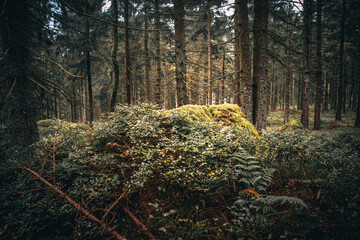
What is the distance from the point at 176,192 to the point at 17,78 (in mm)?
4712

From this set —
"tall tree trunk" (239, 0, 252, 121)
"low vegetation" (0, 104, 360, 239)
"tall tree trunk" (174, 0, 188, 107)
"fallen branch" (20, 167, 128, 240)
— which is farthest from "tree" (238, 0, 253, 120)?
"fallen branch" (20, 167, 128, 240)

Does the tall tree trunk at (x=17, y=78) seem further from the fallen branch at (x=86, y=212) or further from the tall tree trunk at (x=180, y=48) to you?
the tall tree trunk at (x=180, y=48)

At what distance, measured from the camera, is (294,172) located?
3543 mm

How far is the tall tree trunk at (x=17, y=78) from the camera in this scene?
11.9 ft

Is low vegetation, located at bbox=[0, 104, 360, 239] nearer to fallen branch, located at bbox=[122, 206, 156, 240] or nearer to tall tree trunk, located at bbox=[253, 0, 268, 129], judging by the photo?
fallen branch, located at bbox=[122, 206, 156, 240]

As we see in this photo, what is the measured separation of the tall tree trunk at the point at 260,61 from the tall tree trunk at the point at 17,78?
6921mm

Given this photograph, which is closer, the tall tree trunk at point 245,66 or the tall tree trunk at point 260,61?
the tall tree trunk at point 260,61

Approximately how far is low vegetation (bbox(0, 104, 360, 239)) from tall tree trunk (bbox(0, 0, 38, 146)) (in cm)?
85

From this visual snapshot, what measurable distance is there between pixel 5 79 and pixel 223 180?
5.53m

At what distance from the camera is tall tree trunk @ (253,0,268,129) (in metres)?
5.47

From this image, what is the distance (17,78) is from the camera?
12.2 ft

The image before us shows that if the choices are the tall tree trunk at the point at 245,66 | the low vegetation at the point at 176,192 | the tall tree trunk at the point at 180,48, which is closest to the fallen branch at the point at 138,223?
the low vegetation at the point at 176,192

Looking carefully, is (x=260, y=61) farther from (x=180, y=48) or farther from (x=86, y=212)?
(x=86, y=212)

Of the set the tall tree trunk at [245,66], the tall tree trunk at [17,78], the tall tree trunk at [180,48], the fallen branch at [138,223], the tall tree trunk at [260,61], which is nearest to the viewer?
the fallen branch at [138,223]
